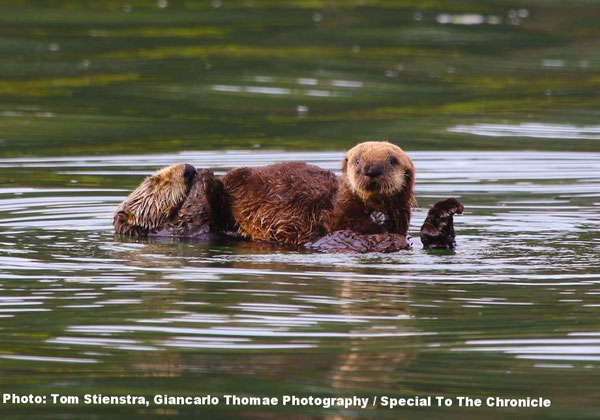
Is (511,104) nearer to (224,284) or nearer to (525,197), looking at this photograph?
(525,197)

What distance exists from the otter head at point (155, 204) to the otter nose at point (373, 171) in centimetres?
151

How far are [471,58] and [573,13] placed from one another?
A: 140 inches

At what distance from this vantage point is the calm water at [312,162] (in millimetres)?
5004

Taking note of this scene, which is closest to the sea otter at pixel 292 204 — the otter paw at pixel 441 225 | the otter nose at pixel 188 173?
the otter nose at pixel 188 173

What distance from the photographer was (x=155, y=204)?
8.48m

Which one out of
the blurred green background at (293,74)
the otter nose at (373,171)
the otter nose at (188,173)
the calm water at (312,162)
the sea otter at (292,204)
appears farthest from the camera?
the blurred green background at (293,74)

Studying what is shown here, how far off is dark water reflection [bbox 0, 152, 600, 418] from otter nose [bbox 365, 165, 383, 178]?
456mm

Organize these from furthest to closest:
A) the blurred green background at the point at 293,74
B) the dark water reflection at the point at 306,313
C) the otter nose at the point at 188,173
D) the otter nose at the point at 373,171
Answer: the blurred green background at the point at 293,74
the otter nose at the point at 188,173
the otter nose at the point at 373,171
the dark water reflection at the point at 306,313

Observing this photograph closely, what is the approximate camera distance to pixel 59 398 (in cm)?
468

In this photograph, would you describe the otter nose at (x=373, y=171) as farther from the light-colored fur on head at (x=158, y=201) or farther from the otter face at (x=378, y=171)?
the light-colored fur on head at (x=158, y=201)

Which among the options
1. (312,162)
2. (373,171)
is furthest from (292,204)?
(312,162)

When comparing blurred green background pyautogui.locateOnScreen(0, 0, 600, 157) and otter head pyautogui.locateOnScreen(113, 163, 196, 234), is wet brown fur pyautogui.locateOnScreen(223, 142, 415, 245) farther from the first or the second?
blurred green background pyautogui.locateOnScreen(0, 0, 600, 157)

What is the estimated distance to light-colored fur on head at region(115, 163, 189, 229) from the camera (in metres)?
8.45

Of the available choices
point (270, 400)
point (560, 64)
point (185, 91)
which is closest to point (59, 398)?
point (270, 400)
